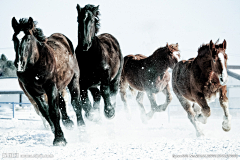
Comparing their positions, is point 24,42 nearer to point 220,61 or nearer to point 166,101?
point 220,61

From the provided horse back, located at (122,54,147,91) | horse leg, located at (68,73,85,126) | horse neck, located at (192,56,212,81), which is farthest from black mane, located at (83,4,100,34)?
horse back, located at (122,54,147,91)

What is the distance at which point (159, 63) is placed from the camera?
8.12 m

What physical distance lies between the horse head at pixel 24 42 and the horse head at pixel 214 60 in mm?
3026

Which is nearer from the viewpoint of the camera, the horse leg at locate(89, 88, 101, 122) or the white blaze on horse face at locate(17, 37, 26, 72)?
the white blaze on horse face at locate(17, 37, 26, 72)

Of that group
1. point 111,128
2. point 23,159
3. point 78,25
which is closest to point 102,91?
point 111,128

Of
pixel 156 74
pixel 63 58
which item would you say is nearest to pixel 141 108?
pixel 156 74

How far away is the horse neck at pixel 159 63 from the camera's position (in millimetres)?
8062

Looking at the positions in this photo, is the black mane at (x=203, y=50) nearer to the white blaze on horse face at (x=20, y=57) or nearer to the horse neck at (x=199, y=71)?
the horse neck at (x=199, y=71)

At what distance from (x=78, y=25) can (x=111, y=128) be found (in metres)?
2.18

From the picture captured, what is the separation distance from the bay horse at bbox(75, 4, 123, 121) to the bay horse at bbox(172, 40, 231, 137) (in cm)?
158

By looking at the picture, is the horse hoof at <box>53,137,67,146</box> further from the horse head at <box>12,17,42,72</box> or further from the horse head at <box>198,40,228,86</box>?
the horse head at <box>198,40,228,86</box>

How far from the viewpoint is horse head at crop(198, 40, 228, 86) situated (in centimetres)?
478

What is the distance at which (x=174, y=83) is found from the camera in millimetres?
7074

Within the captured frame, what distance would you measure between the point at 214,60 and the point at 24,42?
320 cm
